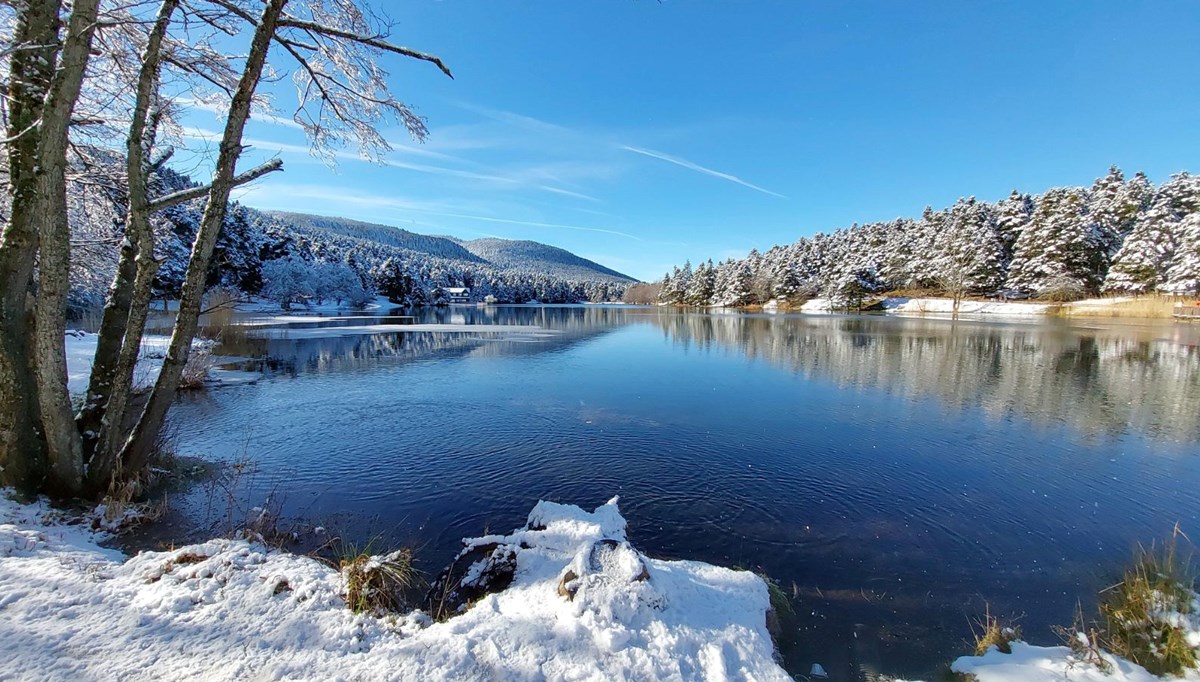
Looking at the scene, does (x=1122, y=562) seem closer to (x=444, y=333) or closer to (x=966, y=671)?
(x=966, y=671)

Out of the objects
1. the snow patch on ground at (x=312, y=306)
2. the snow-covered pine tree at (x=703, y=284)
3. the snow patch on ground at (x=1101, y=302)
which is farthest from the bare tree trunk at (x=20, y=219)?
the snow-covered pine tree at (x=703, y=284)

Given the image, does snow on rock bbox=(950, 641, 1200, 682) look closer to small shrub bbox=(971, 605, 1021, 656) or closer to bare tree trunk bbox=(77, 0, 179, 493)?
small shrub bbox=(971, 605, 1021, 656)

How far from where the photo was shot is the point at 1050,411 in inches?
438

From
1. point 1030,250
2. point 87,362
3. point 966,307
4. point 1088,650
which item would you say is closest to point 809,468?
point 1088,650

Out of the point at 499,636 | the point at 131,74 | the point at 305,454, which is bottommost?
the point at 305,454

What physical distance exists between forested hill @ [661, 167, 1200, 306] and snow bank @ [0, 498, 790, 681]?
50.6m

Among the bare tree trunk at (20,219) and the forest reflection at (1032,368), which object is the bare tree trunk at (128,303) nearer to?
the bare tree trunk at (20,219)

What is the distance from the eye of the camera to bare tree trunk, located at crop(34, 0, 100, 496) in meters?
3.78

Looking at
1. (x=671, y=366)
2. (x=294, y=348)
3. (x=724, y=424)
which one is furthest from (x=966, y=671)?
(x=294, y=348)

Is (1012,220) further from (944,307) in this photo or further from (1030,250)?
(944,307)

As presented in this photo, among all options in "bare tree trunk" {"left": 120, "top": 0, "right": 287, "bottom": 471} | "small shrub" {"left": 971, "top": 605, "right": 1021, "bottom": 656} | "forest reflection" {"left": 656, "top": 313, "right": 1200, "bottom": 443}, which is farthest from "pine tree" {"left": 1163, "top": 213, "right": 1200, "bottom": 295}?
"bare tree trunk" {"left": 120, "top": 0, "right": 287, "bottom": 471}

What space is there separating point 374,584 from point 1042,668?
4658 mm

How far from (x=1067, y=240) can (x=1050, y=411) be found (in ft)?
147

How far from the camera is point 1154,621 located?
3598mm
